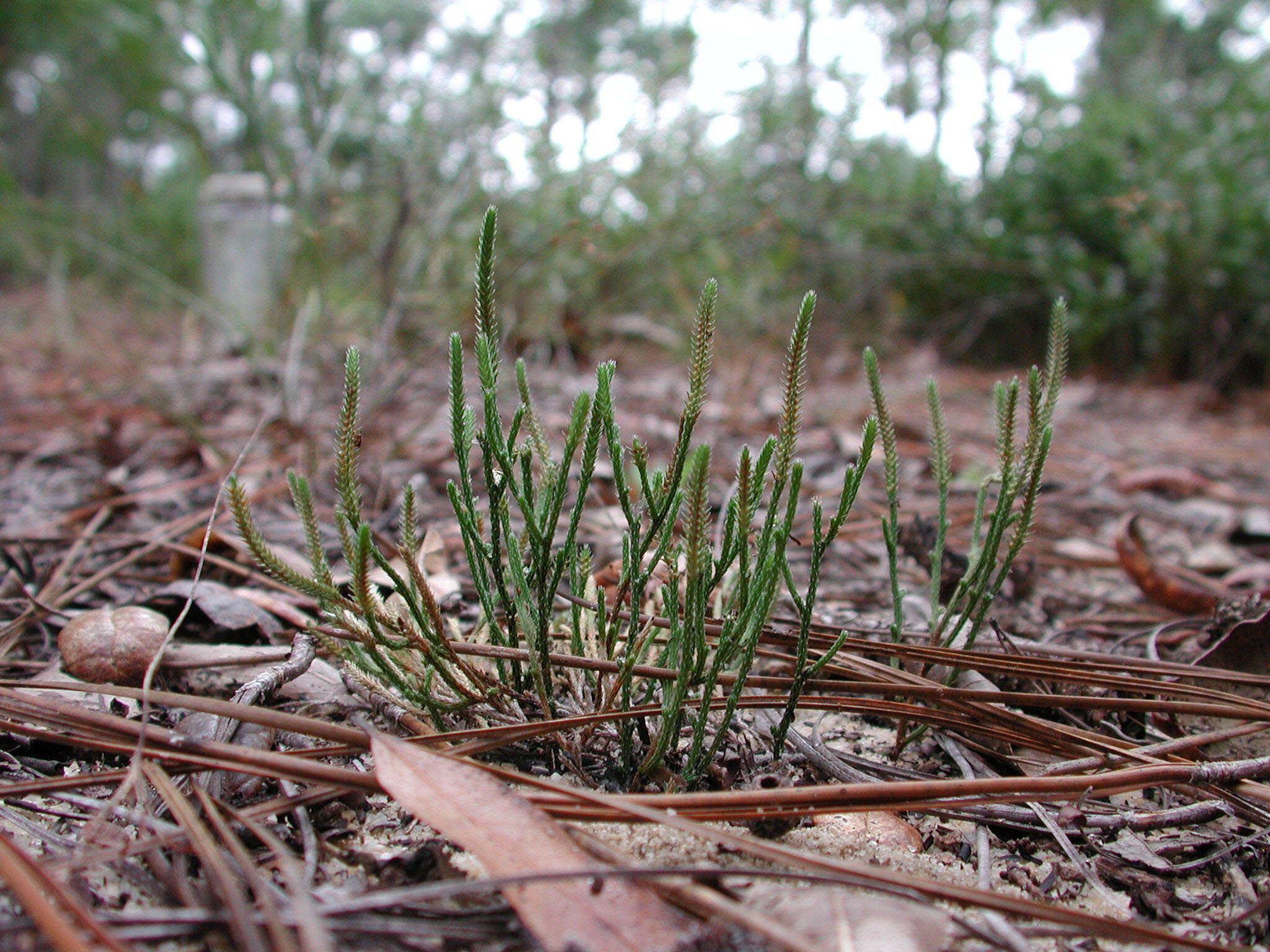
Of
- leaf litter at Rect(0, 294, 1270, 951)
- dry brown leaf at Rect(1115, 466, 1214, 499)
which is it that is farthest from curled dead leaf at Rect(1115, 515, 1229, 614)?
dry brown leaf at Rect(1115, 466, 1214, 499)

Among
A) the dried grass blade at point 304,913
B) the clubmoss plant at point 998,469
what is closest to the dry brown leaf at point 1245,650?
the clubmoss plant at point 998,469

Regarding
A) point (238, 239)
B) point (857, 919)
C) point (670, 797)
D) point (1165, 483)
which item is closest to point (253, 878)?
point (670, 797)

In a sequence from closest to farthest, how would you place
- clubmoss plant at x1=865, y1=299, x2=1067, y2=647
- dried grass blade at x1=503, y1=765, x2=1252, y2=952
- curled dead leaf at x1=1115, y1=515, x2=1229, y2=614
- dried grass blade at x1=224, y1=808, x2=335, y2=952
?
dried grass blade at x1=224, y1=808, x2=335, y2=952 < dried grass blade at x1=503, y1=765, x2=1252, y2=952 < clubmoss plant at x1=865, y1=299, x2=1067, y2=647 < curled dead leaf at x1=1115, y1=515, x2=1229, y2=614

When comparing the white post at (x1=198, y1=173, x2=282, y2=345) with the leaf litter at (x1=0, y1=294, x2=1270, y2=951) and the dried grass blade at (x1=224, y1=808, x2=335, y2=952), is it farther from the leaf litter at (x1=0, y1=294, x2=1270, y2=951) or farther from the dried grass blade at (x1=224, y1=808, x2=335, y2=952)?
the dried grass blade at (x1=224, y1=808, x2=335, y2=952)

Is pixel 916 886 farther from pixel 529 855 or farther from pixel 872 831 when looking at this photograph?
pixel 529 855

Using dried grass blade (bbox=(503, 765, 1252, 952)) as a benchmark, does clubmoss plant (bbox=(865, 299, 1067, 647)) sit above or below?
above

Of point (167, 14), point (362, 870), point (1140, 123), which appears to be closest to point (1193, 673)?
point (362, 870)

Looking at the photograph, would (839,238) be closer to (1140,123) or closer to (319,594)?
(1140,123)
